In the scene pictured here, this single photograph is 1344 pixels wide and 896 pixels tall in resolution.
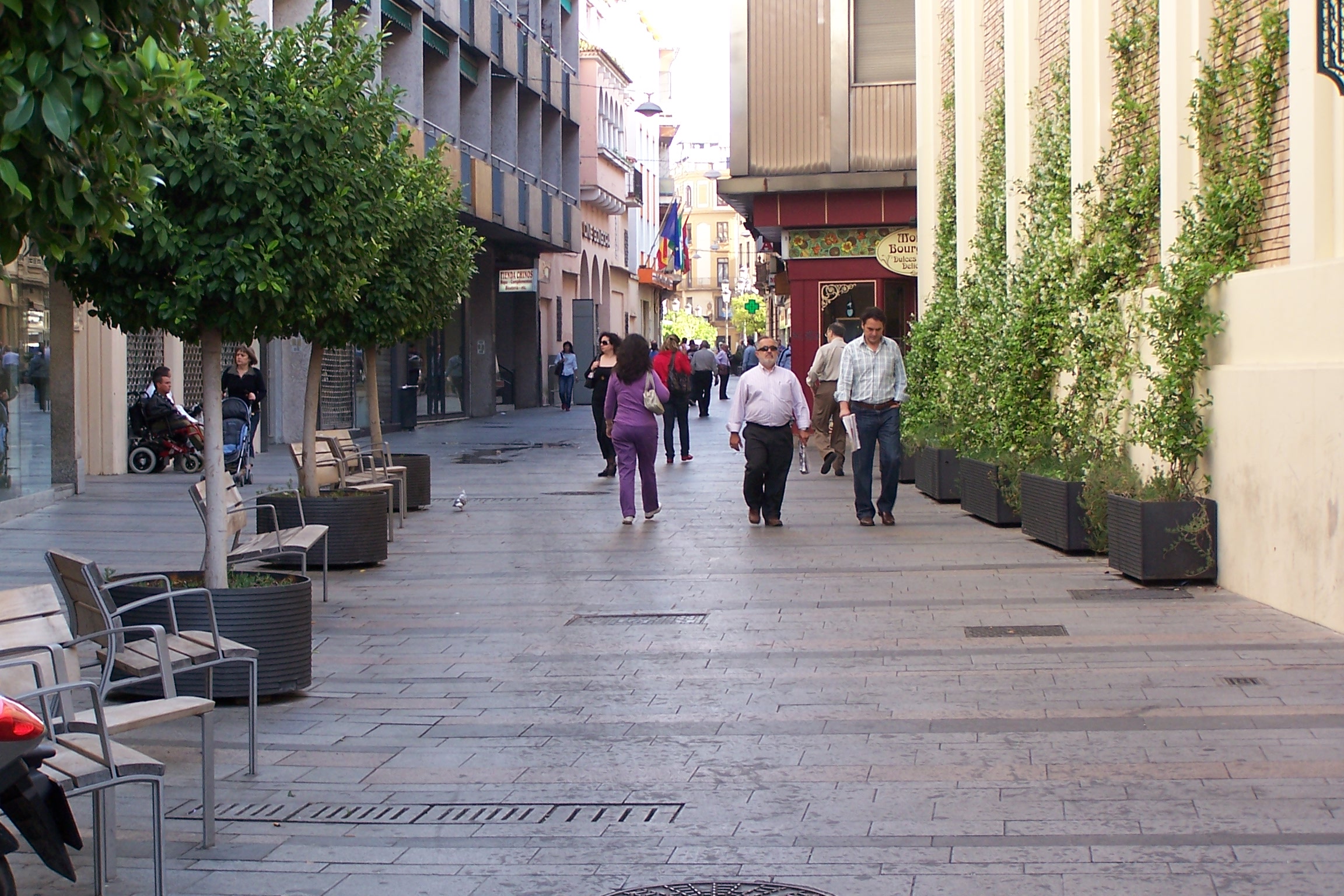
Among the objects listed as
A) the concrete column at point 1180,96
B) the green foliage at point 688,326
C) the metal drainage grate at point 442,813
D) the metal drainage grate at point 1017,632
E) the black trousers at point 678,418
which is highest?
the green foliage at point 688,326

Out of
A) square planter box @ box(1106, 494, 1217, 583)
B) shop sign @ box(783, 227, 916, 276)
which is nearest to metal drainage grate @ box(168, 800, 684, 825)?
square planter box @ box(1106, 494, 1217, 583)

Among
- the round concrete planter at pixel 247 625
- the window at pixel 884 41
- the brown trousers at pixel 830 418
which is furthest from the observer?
the window at pixel 884 41

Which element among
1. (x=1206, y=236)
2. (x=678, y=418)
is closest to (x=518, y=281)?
(x=678, y=418)

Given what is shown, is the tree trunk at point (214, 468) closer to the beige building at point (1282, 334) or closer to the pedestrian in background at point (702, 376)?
the beige building at point (1282, 334)

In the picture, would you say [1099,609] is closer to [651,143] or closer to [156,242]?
[156,242]

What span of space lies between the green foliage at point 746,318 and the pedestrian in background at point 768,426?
8189 cm

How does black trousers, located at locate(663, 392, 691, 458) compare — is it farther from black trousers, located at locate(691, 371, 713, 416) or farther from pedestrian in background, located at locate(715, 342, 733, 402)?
pedestrian in background, located at locate(715, 342, 733, 402)

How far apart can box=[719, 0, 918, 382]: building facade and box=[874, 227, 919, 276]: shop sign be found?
0.02 meters

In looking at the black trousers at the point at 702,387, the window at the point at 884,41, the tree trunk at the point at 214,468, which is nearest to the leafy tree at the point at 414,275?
the tree trunk at the point at 214,468

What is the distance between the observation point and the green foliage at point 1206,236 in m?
10.1

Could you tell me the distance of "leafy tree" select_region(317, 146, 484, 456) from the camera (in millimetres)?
13742

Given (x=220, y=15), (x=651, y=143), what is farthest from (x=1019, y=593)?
(x=651, y=143)

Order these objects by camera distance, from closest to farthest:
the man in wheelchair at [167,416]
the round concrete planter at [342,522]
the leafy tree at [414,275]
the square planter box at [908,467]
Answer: the round concrete planter at [342,522] < the leafy tree at [414,275] < the square planter box at [908,467] < the man in wheelchair at [167,416]

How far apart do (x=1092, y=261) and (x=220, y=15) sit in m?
8.80
